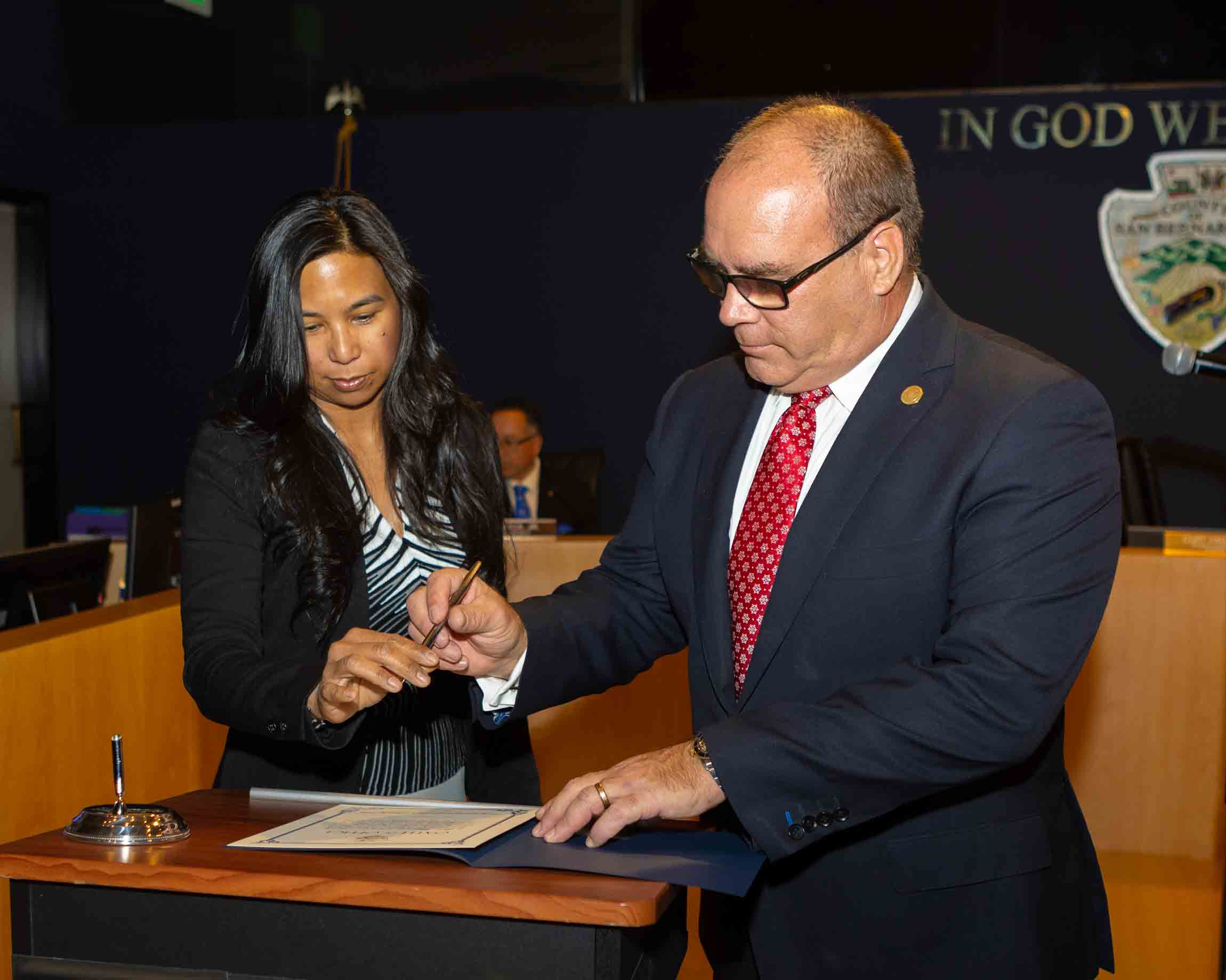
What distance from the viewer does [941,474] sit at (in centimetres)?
165

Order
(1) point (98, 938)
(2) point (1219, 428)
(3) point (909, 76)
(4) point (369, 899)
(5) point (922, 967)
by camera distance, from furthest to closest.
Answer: (3) point (909, 76) < (2) point (1219, 428) < (5) point (922, 967) < (1) point (98, 938) < (4) point (369, 899)

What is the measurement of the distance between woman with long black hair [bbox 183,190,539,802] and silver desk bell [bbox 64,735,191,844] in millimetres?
290

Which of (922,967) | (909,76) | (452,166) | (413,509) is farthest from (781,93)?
(922,967)

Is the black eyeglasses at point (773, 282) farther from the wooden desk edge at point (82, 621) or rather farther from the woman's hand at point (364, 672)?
the wooden desk edge at point (82, 621)

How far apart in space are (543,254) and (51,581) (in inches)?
176

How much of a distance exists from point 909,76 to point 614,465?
2.63m

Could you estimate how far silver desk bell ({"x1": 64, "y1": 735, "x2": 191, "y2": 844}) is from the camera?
149 centimetres

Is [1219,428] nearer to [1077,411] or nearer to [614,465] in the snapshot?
[614,465]

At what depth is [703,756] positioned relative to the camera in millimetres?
1513

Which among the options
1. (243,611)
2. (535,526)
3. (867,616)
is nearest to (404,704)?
(243,611)

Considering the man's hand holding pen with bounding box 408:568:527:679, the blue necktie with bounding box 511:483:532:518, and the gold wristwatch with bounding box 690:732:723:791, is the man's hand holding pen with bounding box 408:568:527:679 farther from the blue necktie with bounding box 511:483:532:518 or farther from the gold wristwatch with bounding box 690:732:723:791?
the blue necktie with bounding box 511:483:532:518

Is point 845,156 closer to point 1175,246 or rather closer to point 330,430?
point 330,430

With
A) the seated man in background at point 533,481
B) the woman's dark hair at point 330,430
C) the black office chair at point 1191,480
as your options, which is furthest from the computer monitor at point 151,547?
the black office chair at point 1191,480

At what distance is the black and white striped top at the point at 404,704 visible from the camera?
2.04 meters
